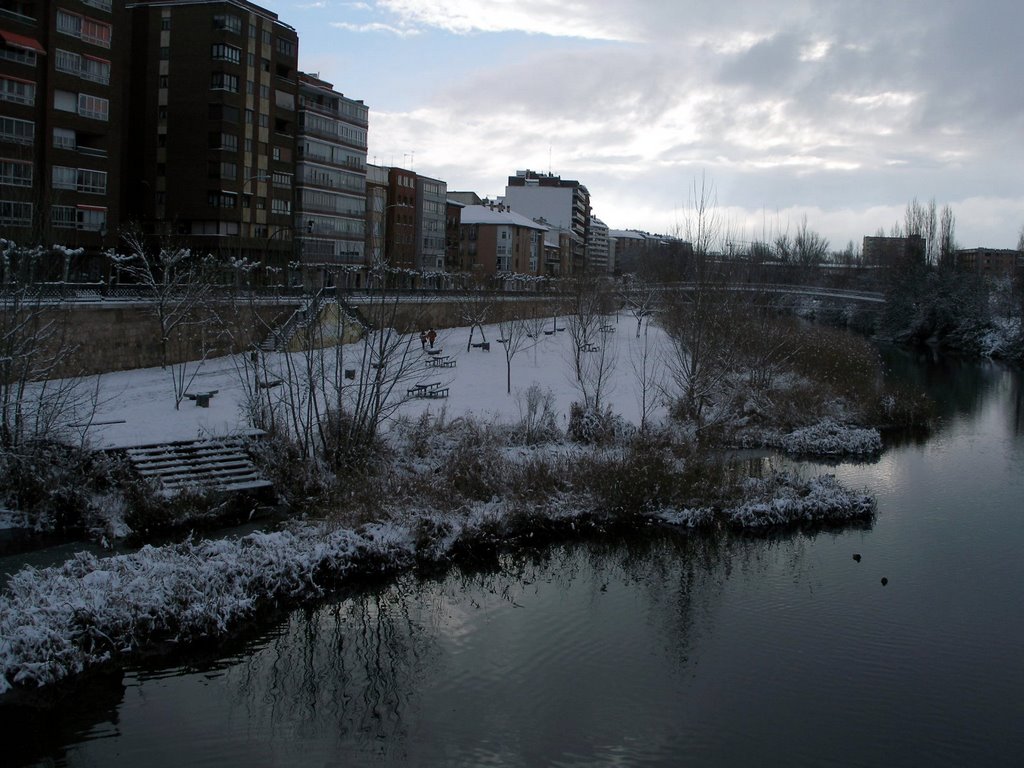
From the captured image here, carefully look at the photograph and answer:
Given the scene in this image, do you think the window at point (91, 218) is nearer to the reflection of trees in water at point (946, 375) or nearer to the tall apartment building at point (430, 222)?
the reflection of trees in water at point (946, 375)

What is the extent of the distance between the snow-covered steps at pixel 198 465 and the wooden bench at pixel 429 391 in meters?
6.81

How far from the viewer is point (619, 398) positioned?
96.0 ft

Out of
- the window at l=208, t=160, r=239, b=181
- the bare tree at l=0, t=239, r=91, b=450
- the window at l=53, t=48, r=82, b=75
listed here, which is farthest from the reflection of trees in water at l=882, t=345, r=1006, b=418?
the window at l=53, t=48, r=82, b=75

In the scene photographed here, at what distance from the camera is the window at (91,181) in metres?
38.2

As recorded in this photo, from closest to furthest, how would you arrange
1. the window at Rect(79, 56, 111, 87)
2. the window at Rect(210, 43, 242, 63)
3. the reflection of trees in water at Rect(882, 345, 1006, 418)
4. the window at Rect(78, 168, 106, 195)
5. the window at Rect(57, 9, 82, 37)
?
the reflection of trees in water at Rect(882, 345, 1006, 418) < the window at Rect(57, 9, 82, 37) < the window at Rect(79, 56, 111, 87) < the window at Rect(78, 168, 106, 195) < the window at Rect(210, 43, 242, 63)

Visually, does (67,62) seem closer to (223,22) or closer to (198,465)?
(223,22)

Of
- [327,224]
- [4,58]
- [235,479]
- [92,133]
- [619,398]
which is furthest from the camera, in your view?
[327,224]

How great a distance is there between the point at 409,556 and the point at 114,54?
3294cm

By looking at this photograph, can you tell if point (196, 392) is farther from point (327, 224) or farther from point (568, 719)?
point (327, 224)

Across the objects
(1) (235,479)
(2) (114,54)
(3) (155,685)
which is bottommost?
(3) (155,685)

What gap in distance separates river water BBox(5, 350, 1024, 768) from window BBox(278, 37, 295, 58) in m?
42.2

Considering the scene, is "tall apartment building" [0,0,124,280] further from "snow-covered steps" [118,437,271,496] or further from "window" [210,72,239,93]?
"snow-covered steps" [118,437,271,496]

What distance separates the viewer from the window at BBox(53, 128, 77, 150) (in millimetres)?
36875

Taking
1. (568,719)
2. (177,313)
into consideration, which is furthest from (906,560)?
(177,313)
